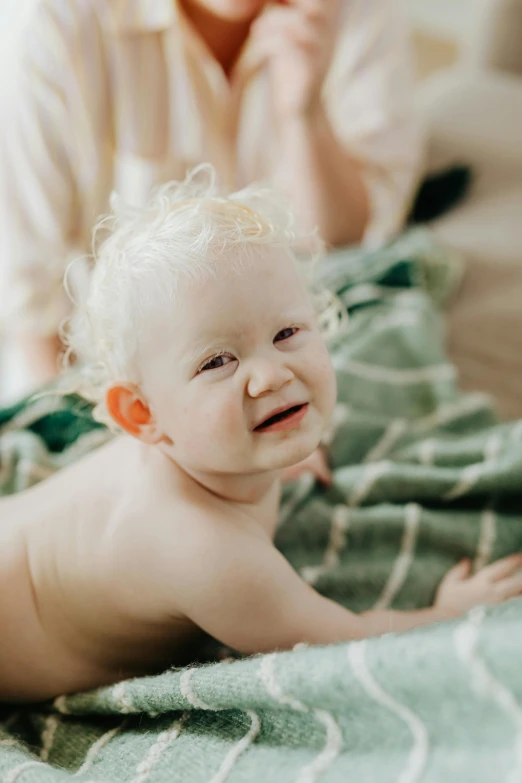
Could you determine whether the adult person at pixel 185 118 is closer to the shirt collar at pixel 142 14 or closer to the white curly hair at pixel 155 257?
the shirt collar at pixel 142 14

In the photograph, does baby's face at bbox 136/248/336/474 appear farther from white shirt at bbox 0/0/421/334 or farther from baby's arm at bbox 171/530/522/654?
white shirt at bbox 0/0/421/334

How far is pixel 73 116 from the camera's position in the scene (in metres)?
1.10

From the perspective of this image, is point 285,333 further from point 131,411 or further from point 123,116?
point 123,116

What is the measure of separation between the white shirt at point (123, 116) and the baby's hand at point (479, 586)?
73 cm

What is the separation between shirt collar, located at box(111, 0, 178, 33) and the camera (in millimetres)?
1063

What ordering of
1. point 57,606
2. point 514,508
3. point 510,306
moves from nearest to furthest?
1. point 57,606
2. point 514,508
3. point 510,306

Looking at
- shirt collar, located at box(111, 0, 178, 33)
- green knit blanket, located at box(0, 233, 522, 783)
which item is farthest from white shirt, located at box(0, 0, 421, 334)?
green knit blanket, located at box(0, 233, 522, 783)

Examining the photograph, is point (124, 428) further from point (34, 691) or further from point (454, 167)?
point (454, 167)

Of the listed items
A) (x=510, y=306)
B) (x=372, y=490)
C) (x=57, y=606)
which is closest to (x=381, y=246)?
(x=510, y=306)

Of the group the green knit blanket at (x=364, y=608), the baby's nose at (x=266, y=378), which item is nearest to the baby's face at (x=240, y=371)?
the baby's nose at (x=266, y=378)

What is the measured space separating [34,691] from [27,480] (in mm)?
264

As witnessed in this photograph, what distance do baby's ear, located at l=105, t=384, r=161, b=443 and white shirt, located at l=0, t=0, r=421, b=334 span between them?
0.57 m

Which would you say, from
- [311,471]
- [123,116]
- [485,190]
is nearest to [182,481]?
[311,471]

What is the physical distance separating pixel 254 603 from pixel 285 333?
0.23 m
